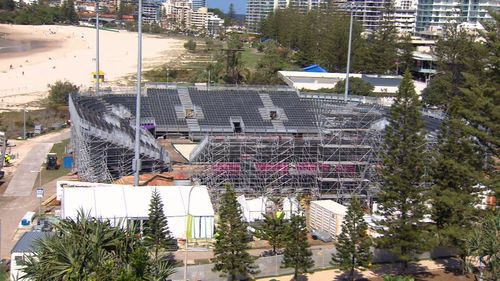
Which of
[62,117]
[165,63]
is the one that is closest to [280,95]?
[62,117]

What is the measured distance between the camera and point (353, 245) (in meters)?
20.7

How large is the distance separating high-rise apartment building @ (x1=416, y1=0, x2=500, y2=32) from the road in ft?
280

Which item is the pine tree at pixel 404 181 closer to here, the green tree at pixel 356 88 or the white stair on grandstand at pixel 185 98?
the white stair on grandstand at pixel 185 98

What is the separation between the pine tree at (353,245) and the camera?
20734 mm

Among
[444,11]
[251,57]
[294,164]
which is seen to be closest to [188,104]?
[294,164]

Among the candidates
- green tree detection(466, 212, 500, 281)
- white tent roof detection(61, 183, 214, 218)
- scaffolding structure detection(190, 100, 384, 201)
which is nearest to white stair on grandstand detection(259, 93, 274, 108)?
scaffolding structure detection(190, 100, 384, 201)

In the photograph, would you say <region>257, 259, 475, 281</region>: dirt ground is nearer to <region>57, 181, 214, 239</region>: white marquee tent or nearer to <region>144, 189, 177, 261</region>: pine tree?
<region>144, 189, 177, 261</region>: pine tree

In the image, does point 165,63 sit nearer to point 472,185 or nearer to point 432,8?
point 432,8

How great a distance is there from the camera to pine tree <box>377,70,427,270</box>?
842 inches

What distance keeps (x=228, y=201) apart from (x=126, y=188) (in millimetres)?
6381

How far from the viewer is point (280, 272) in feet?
72.1

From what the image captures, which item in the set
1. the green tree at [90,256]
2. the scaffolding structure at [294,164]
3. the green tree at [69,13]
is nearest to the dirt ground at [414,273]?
the scaffolding structure at [294,164]

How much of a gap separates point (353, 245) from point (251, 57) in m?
81.3

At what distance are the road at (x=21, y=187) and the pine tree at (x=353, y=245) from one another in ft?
37.4
